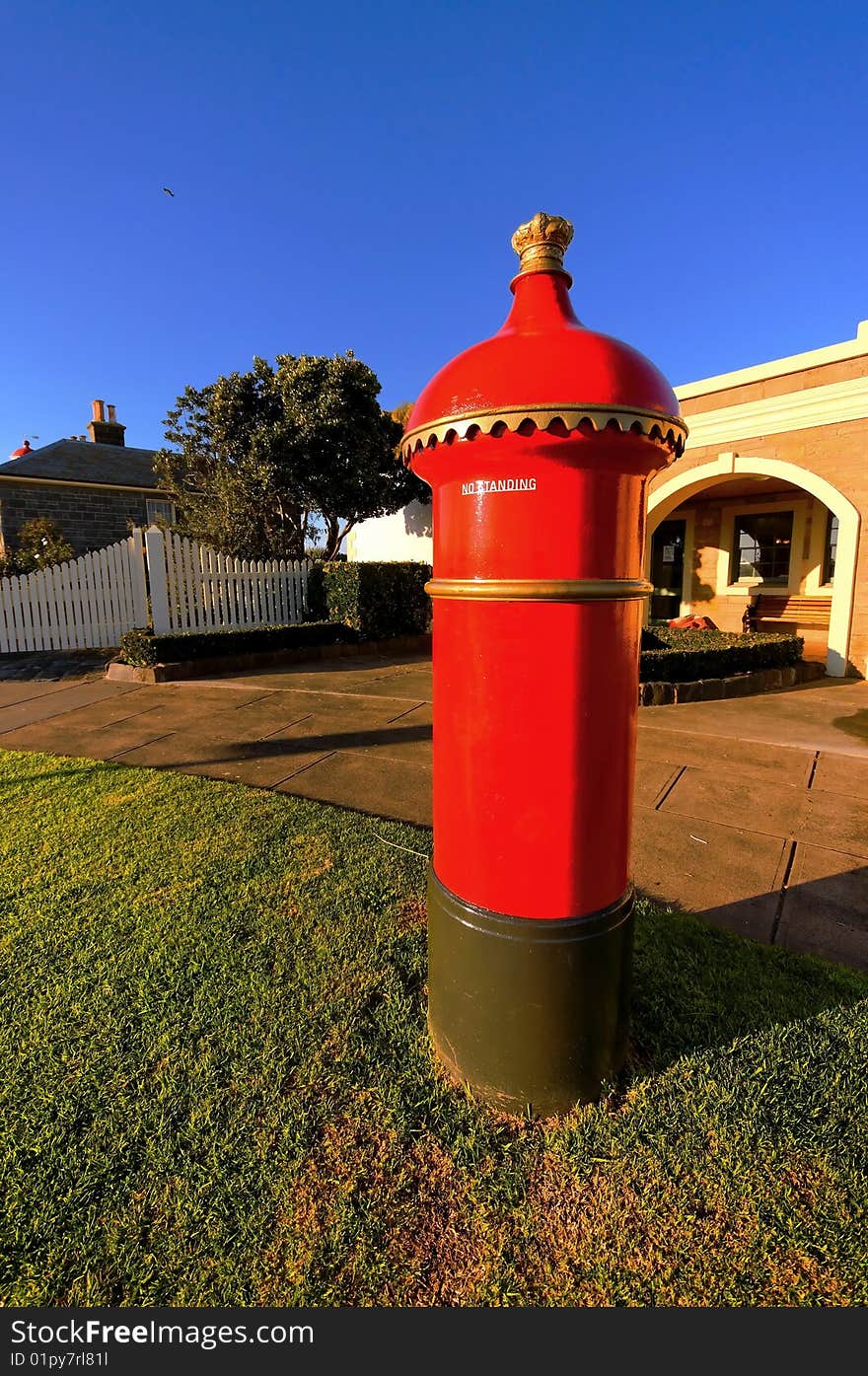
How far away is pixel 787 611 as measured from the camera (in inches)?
505

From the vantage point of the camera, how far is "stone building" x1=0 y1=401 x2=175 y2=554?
16.6 m

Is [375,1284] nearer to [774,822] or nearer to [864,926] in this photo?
[864,926]

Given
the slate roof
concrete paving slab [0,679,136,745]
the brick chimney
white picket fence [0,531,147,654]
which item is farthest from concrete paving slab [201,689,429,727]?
the brick chimney

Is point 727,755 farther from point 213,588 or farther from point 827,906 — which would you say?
point 213,588

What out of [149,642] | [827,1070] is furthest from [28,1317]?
[149,642]

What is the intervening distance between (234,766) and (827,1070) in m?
4.27

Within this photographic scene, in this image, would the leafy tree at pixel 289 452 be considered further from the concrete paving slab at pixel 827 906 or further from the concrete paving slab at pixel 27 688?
the concrete paving slab at pixel 827 906

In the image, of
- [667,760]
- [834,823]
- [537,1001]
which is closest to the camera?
[537,1001]

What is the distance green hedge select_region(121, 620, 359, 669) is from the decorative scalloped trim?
7.93 meters

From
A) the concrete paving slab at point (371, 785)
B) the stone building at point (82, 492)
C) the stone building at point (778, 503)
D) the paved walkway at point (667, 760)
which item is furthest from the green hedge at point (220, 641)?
the stone building at point (82, 492)

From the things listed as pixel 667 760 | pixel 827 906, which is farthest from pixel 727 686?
pixel 827 906

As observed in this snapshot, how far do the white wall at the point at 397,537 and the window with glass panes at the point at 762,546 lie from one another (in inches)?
283

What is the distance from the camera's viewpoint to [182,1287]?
1.45 m

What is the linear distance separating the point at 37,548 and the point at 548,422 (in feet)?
56.7
